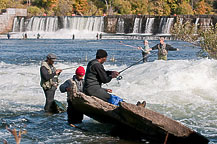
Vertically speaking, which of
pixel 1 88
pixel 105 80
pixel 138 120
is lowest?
pixel 1 88

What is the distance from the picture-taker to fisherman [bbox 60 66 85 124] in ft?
30.5

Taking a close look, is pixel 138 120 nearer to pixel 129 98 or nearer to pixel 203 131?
pixel 203 131

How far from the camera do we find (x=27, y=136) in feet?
30.3

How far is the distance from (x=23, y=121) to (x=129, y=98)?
434 cm

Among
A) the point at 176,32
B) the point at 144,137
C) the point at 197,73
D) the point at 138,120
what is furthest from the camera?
the point at 176,32

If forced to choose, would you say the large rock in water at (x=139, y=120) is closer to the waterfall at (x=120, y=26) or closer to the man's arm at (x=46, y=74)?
the man's arm at (x=46, y=74)

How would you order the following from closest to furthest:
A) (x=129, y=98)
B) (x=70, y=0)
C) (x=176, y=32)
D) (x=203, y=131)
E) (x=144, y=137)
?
(x=144, y=137)
(x=203, y=131)
(x=129, y=98)
(x=176, y=32)
(x=70, y=0)

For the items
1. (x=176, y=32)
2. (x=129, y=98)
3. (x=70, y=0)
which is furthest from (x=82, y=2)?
(x=129, y=98)

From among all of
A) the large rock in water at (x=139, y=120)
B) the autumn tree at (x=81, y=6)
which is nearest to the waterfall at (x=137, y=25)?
the autumn tree at (x=81, y=6)

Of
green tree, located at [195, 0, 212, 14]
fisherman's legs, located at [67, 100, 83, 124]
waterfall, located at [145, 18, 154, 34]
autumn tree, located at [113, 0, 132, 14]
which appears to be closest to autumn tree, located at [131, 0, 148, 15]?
autumn tree, located at [113, 0, 132, 14]

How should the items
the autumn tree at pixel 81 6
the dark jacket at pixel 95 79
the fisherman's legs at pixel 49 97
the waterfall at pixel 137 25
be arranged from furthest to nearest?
the autumn tree at pixel 81 6, the waterfall at pixel 137 25, the fisherman's legs at pixel 49 97, the dark jacket at pixel 95 79

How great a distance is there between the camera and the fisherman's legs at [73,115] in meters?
9.63

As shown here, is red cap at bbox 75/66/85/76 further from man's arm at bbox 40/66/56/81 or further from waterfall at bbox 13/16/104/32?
waterfall at bbox 13/16/104/32

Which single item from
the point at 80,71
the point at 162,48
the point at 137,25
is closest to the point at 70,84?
the point at 80,71
